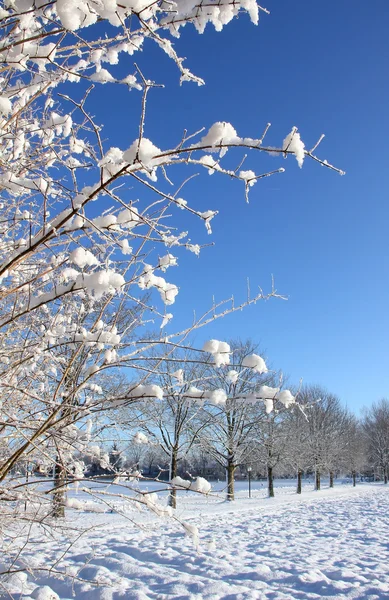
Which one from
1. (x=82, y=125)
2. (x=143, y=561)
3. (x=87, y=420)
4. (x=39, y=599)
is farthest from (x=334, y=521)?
(x=82, y=125)

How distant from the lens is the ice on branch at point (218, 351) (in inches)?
58.8

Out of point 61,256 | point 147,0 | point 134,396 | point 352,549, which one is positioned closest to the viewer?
point 147,0

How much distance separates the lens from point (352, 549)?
6.42m

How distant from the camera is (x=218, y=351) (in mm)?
1520

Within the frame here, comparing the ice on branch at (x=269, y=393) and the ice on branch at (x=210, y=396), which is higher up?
the ice on branch at (x=269, y=393)

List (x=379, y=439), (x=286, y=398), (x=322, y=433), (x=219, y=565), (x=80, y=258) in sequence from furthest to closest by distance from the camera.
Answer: (x=379, y=439)
(x=322, y=433)
(x=219, y=565)
(x=286, y=398)
(x=80, y=258)

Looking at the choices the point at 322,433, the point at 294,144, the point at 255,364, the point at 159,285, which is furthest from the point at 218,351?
the point at 322,433

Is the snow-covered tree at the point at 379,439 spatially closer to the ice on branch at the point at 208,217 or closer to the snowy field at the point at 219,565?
the snowy field at the point at 219,565

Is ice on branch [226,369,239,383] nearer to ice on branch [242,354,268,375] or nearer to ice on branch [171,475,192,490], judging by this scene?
ice on branch [242,354,268,375]

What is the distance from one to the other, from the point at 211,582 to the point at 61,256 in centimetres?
422

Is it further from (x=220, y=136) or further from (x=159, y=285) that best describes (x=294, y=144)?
(x=159, y=285)

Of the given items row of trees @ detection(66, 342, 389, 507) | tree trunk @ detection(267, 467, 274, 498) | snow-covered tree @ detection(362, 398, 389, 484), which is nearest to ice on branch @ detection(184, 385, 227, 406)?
row of trees @ detection(66, 342, 389, 507)

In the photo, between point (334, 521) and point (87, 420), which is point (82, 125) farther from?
point (334, 521)

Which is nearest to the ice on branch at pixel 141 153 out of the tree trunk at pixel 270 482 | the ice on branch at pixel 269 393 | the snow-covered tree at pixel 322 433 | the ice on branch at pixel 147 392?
the ice on branch at pixel 147 392
